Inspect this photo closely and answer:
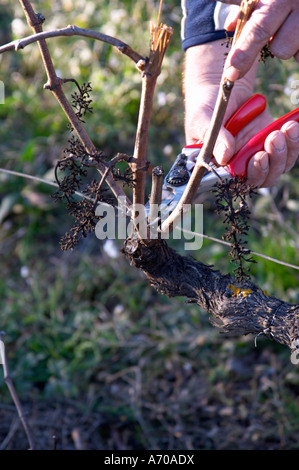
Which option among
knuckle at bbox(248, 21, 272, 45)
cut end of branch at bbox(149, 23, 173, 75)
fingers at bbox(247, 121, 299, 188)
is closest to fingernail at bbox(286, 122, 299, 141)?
fingers at bbox(247, 121, 299, 188)

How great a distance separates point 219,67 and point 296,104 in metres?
1.18

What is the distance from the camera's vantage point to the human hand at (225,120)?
1398 mm

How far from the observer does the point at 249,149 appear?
1451mm

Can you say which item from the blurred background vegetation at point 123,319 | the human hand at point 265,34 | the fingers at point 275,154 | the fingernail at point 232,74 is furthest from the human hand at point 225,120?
the blurred background vegetation at point 123,319

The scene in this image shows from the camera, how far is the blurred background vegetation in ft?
6.86

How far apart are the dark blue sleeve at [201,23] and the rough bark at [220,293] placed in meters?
0.75

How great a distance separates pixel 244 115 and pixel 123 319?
1.28m

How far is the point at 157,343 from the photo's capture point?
236cm

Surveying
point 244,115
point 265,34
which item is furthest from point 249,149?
point 265,34

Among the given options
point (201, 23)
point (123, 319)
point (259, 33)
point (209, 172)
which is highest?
point (201, 23)

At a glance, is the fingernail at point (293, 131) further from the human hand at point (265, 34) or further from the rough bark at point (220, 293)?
the rough bark at point (220, 293)

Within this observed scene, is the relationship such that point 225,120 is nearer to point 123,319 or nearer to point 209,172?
point 209,172
